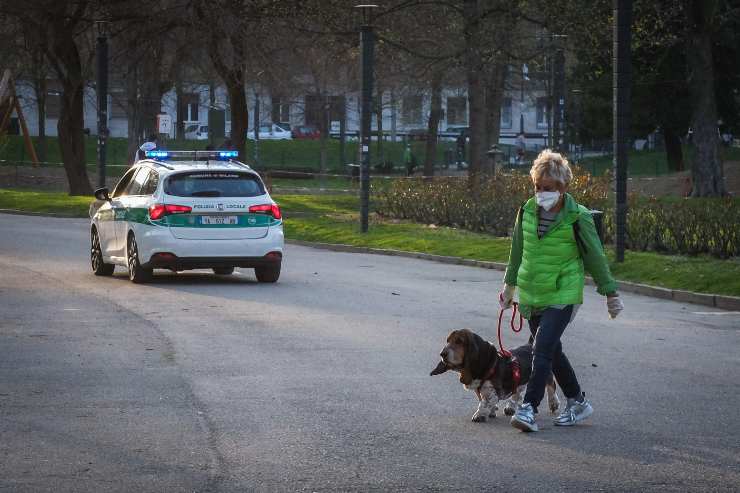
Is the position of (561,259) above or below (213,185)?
below

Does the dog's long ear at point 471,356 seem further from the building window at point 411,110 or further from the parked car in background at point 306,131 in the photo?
the parked car in background at point 306,131

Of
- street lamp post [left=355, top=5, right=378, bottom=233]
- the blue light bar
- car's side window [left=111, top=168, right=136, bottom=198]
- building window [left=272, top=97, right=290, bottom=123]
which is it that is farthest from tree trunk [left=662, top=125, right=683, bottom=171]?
the blue light bar

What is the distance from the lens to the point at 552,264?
366 inches

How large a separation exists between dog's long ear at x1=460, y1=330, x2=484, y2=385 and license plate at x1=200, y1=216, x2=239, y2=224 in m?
10.9

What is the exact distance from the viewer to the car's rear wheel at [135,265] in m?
20.0

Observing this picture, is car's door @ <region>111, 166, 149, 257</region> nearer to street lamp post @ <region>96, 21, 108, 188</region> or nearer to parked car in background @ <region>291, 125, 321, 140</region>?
street lamp post @ <region>96, 21, 108, 188</region>

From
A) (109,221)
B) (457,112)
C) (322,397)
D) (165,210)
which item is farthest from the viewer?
(457,112)

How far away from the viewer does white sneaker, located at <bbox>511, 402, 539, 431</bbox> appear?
9.07 m

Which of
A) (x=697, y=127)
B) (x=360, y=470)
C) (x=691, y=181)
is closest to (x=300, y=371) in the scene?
(x=360, y=470)

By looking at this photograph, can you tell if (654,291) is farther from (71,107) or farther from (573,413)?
(71,107)

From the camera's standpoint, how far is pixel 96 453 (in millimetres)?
8289

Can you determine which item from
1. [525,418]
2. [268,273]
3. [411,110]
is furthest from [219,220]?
[411,110]

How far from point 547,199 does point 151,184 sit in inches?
468

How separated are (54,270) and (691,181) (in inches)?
1210
